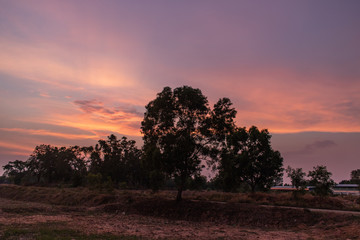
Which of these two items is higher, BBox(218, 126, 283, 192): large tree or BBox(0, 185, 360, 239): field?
BBox(218, 126, 283, 192): large tree

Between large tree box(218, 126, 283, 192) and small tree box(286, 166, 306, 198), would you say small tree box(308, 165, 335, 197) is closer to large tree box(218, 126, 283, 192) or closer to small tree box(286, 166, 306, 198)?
small tree box(286, 166, 306, 198)

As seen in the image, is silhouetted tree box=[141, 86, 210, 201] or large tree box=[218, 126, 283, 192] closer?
silhouetted tree box=[141, 86, 210, 201]

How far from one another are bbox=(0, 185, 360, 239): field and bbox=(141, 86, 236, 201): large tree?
5.74m

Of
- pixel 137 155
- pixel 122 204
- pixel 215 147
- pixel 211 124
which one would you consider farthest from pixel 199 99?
pixel 137 155

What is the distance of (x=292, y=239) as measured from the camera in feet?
63.3

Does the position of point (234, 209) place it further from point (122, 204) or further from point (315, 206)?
point (122, 204)

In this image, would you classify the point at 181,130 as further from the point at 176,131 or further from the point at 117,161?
the point at 117,161

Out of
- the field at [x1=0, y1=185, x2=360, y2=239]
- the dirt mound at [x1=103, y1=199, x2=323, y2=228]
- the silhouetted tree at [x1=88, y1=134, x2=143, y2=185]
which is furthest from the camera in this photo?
the silhouetted tree at [x1=88, y1=134, x2=143, y2=185]

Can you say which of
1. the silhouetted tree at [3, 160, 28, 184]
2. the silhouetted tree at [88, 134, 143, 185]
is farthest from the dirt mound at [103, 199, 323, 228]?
the silhouetted tree at [3, 160, 28, 184]

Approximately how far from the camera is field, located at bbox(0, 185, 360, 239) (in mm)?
20156

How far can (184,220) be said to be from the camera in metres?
32.6

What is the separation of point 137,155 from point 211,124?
240ft

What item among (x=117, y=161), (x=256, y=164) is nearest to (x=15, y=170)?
(x=117, y=161)

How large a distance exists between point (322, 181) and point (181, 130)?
64.5ft
